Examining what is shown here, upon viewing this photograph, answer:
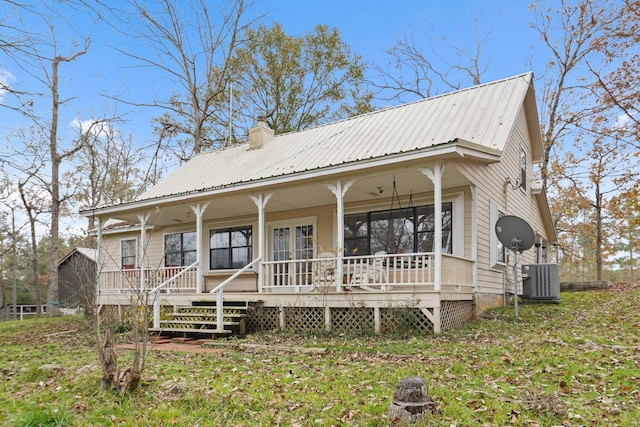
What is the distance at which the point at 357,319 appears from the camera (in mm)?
9320

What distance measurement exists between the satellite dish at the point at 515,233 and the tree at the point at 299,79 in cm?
1721

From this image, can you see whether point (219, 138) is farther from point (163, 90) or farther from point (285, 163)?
point (285, 163)

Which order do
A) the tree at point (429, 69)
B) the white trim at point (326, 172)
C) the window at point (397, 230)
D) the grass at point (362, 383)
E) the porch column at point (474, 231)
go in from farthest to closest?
the tree at point (429, 69), the window at point (397, 230), the porch column at point (474, 231), the white trim at point (326, 172), the grass at point (362, 383)

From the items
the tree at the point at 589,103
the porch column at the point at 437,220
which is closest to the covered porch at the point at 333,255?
the porch column at the point at 437,220

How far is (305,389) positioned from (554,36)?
22932 mm

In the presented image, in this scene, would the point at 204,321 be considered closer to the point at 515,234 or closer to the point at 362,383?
the point at 362,383

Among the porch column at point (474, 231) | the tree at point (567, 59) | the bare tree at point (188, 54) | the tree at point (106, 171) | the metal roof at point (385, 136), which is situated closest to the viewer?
the porch column at point (474, 231)

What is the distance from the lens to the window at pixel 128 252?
1825 centimetres

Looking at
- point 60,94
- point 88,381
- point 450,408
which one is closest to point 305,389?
point 450,408

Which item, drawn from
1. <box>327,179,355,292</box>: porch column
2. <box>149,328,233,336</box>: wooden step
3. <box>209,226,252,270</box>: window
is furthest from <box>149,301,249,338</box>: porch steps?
<box>209,226,252,270</box>: window

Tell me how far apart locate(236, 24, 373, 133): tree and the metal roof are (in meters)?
11.6

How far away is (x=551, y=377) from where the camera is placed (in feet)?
16.9

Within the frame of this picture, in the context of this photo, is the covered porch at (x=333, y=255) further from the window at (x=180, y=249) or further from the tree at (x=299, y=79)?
the tree at (x=299, y=79)

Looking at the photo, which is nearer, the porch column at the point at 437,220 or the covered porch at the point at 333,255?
the porch column at the point at 437,220
